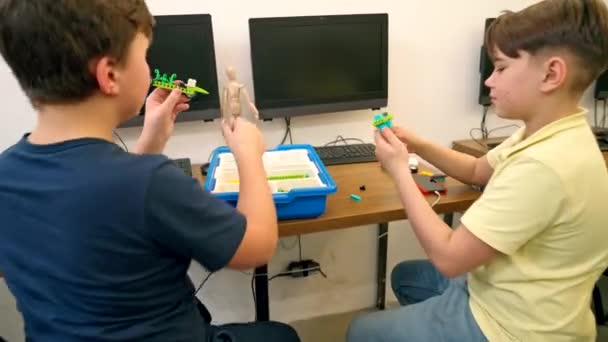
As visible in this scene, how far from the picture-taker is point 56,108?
2.28ft

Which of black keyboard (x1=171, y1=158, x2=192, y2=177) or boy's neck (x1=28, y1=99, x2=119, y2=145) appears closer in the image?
boy's neck (x1=28, y1=99, x2=119, y2=145)

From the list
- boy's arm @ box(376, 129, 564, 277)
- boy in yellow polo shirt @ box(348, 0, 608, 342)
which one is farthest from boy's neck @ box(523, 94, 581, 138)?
boy's arm @ box(376, 129, 564, 277)

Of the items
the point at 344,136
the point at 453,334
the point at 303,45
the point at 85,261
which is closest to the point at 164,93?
the point at 85,261

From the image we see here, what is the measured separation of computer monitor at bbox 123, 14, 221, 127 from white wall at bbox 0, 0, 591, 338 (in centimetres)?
12

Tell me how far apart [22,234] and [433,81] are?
5.45 feet

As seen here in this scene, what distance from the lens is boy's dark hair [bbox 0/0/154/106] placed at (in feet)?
2.02

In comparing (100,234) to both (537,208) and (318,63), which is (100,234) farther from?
(318,63)

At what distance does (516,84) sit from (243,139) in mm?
559

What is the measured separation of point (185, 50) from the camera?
1533 millimetres

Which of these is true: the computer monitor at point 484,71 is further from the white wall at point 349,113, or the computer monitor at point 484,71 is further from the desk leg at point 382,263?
the desk leg at point 382,263

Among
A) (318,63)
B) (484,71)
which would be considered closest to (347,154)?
(318,63)

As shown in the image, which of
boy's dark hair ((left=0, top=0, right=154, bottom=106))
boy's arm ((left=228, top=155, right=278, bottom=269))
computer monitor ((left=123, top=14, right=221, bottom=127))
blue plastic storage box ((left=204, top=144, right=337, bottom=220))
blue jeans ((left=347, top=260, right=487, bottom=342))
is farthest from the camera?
computer monitor ((left=123, top=14, right=221, bottom=127))

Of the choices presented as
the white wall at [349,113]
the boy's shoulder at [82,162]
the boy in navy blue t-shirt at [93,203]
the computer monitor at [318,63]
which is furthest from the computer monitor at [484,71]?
the boy's shoulder at [82,162]

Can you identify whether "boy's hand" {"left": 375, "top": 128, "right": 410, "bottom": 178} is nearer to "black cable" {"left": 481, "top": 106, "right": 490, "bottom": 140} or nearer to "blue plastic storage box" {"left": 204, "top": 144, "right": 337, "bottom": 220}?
"blue plastic storage box" {"left": 204, "top": 144, "right": 337, "bottom": 220}
